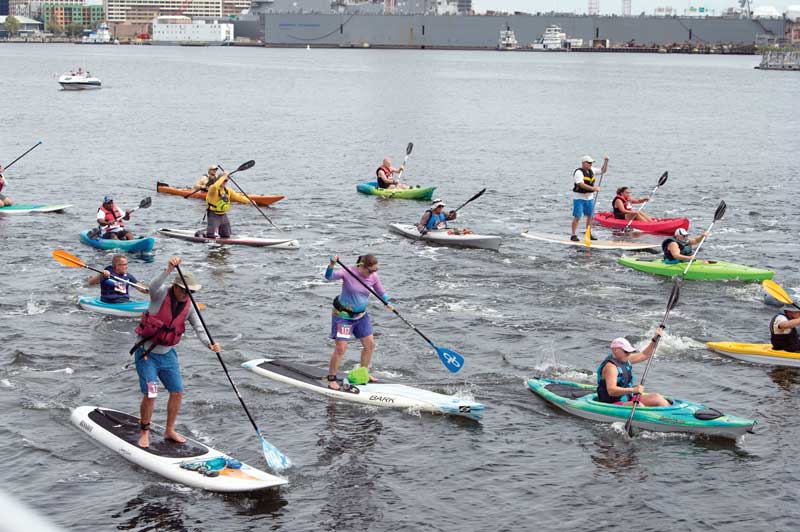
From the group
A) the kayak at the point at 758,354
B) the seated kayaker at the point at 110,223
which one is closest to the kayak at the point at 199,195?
the seated kayaker at the point at 110,223

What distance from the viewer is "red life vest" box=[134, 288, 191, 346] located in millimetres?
13258

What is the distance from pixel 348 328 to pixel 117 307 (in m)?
6.96

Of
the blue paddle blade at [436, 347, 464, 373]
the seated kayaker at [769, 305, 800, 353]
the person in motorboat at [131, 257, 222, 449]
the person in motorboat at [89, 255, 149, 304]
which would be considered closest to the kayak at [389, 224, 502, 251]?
the person in motorboat at [89, 255, 149, 304]

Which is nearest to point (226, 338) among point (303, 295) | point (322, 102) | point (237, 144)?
point (303, 295)

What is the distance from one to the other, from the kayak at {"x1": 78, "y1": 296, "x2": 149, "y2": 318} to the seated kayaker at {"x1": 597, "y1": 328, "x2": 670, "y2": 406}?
970 centimetres

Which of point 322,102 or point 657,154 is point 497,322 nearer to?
point 657,154

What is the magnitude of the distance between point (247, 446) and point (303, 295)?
30.9 ft

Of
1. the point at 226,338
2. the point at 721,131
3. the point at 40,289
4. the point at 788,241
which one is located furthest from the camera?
the point at 721,131

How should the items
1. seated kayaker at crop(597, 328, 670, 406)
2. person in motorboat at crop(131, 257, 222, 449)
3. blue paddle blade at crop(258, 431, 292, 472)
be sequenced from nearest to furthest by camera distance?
person in motorboat at crop(131, 257, 222, 449)
blue paddle blade at crop(258, 431, 292, 472)
seated kayaker at crop(597, 328, 670, 406)

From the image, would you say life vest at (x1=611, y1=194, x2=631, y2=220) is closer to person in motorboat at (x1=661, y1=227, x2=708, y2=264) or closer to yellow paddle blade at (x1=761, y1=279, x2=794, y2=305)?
person in motorboat at (x1=661, y1=227, x2=708, y2=264)

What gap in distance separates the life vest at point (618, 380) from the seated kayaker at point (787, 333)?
4863mm

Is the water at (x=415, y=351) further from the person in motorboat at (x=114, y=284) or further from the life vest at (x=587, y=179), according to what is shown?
the life vest at (x=587, y=179)

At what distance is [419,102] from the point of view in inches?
3999

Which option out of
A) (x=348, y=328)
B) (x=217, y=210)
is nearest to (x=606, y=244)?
(x=217, y=210)
